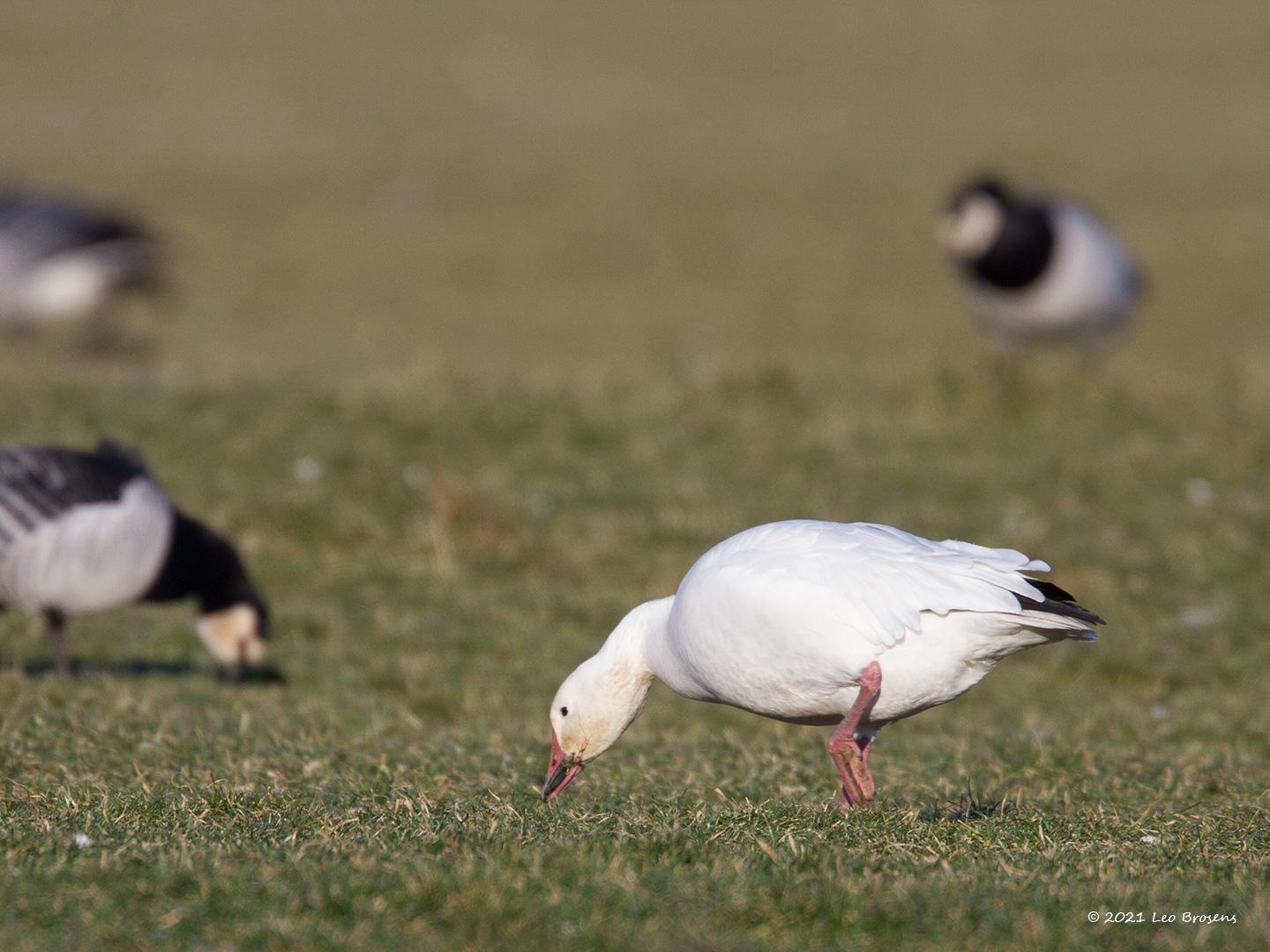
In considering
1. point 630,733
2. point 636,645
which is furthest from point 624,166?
point 636,645

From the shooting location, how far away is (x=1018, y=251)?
49.3 ft

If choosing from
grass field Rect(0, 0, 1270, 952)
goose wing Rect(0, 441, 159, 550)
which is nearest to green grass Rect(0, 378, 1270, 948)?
grass field Rect(0, 0, 1270, 952)

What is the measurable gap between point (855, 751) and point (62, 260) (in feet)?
43.1

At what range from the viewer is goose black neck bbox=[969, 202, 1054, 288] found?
1502cm

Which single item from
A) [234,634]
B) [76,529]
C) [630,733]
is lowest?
[630,733]

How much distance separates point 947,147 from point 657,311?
35.2 feet

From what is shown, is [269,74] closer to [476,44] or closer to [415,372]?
[476,44]

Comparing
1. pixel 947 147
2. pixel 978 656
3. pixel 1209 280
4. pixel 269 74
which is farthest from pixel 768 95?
pixel 978 656

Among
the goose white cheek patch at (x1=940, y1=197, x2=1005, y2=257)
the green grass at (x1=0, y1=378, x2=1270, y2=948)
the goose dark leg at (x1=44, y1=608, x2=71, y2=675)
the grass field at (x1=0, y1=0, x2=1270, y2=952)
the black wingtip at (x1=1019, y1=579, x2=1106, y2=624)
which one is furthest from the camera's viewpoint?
the goose white cheek patch at (x1=940, y1=197, x2=1005, y2=257)

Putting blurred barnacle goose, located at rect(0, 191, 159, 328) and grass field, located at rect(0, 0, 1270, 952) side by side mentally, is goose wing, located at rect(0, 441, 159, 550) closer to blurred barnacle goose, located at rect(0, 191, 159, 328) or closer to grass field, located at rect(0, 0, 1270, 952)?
grass field, located at rect(0, 0, 1270, 952)

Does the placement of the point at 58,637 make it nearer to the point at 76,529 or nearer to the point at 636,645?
the point at 76,529

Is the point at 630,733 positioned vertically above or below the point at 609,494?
below

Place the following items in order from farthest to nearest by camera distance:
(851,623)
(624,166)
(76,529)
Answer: (624,166) → (76,529) → (851,623)

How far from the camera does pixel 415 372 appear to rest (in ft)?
42.0
